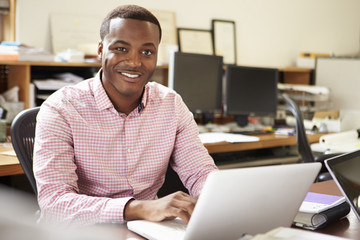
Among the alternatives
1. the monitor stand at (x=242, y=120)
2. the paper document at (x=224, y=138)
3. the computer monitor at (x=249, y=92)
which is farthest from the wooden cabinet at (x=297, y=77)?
the paper document at (x=224, y=138)

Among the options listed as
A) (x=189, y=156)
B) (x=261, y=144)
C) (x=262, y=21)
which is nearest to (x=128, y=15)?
(x=189, y=156)

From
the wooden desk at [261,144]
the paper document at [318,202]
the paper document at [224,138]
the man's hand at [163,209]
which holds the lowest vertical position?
the wooden desk at [261,144]

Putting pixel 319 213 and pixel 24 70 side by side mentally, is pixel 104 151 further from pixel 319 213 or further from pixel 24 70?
pixel 24 70

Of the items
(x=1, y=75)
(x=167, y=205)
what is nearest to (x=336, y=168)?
(x=167, y=205)

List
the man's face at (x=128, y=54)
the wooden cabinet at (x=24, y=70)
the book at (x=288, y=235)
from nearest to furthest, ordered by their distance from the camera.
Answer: the book at (x=288, y=235) → the man's face at (x=128, y=54) → the wooden cabinet at (x=24, y=70)

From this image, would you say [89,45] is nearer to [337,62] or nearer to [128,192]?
[128,192]

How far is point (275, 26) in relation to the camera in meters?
4.50

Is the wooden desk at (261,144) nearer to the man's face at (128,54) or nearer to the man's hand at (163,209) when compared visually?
the man's face at (128,54)

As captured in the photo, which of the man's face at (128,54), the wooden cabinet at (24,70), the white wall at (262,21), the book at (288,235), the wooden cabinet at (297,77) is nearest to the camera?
the book at (288,235)

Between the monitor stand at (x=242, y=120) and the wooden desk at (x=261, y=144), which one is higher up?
the monitor stand at (x=242, y=120)

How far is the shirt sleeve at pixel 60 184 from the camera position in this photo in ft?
4.29

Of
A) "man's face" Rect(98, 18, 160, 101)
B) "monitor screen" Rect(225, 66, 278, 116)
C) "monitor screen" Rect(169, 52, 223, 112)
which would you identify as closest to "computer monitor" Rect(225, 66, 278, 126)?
"monitor screen" Rect(225, 66, 278, 116)

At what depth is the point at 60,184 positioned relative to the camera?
1397 mm

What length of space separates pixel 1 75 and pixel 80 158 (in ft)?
5.49
